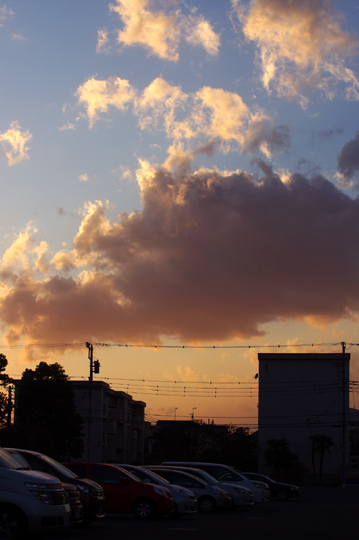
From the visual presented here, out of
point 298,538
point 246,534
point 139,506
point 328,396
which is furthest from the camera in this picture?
point 328,396

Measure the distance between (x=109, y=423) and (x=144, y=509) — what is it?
70.8m

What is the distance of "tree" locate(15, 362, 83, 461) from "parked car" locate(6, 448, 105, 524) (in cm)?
4515

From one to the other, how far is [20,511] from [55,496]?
780 millimetres

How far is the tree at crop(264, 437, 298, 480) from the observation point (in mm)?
85438

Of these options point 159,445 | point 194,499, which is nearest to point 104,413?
point 159,445

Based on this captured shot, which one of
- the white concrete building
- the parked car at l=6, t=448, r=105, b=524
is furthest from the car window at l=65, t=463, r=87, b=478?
the white concrete building

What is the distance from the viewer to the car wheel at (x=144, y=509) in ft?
61.2

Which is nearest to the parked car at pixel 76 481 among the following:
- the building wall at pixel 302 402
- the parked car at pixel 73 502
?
the parked car at pixel 73 502

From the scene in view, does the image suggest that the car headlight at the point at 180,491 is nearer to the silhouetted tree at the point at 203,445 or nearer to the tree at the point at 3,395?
the tree at the point at 3,395

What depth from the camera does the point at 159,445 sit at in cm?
8481

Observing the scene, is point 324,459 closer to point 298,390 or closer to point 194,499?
point 298,390

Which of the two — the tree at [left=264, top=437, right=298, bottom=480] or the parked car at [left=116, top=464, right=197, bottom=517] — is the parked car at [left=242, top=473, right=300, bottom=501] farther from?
the tree at [left=264, top=437, right=298, bottom=480]

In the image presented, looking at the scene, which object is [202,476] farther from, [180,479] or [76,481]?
[76,481]

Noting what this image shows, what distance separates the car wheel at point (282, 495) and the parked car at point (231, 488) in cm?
1179
